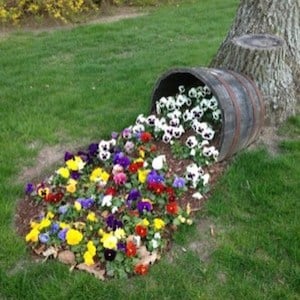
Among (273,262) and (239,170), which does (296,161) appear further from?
(273,262)

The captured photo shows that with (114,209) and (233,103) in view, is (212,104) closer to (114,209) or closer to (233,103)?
(233,103)

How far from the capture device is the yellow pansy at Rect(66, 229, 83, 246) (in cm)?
348

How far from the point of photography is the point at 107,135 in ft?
17.1

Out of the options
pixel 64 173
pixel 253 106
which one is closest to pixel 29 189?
pixel 64 173

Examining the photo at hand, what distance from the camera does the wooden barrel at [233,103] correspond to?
429 centimetres

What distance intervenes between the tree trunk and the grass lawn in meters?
0.30

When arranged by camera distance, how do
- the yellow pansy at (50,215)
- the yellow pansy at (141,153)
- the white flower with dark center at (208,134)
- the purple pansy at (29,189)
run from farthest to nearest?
the white flower with dark center at (208,134), the yellow pansy at (141,153), the purple pansy at (29,189), the yellow pansy at (50,215)

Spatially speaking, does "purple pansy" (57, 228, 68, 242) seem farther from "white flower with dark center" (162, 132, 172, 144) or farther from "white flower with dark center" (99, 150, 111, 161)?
"white flower with dark center" (162, 132, 172, 144)

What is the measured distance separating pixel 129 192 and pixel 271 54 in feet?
6.55

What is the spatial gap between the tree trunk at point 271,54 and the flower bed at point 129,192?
0.51 metres

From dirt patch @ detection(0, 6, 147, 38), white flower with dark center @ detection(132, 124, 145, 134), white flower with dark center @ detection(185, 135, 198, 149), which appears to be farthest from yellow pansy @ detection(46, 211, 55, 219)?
dirt patch @ detection(0, 6, 147, 38)

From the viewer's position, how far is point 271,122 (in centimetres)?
524

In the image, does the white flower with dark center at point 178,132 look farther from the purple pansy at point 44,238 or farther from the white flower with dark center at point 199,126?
the purple pansy at point 44,238

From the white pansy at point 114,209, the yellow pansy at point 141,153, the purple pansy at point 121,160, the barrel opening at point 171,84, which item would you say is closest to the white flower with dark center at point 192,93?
the barrel opening at point 171,84
